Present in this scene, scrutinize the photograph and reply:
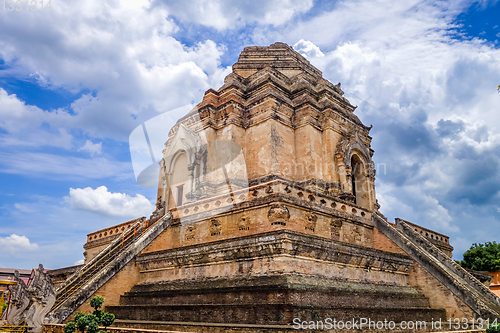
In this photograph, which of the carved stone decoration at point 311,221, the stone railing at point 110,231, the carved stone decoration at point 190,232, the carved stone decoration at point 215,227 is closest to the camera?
the carved stone decoration at point 311,221

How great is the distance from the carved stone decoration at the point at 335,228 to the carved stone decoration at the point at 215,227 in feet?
13.6

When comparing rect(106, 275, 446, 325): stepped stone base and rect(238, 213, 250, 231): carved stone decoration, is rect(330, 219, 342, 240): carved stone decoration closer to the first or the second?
rect(106, 275, 446, 325): stepped stone base

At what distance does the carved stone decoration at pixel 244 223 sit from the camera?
40.8 ft

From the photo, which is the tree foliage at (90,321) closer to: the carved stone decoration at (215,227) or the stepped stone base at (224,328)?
the stepped stone base at (224,328)

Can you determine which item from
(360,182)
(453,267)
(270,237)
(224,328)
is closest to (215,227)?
(270,237)

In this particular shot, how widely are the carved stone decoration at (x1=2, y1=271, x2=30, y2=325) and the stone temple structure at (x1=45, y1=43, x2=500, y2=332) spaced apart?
0.92 m

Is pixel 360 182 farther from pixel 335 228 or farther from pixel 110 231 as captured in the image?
pixel 110 231

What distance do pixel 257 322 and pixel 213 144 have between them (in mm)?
11396

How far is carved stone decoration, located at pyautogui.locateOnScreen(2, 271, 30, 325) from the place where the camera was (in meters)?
11.3

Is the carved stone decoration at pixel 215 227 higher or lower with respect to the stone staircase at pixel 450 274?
higher

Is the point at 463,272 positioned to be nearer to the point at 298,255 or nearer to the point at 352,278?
the point at 352,278

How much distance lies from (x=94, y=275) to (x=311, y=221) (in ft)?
26.0

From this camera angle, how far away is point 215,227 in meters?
13.6

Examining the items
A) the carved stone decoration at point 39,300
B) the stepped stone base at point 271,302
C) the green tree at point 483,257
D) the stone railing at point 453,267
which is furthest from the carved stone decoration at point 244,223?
the green tree at point 483,257
